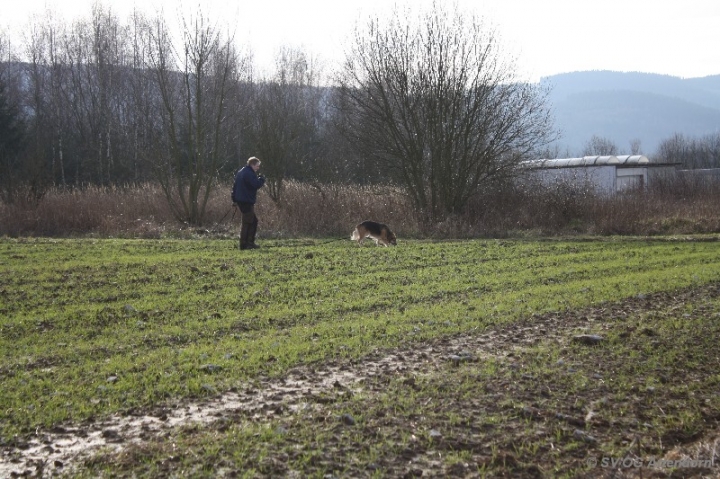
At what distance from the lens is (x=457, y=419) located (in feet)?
17.1

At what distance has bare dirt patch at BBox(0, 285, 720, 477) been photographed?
14.6 ft

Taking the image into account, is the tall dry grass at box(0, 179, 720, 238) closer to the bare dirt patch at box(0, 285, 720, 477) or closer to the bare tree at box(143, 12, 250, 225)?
the bare tree at box(143, 12, 250, 225)

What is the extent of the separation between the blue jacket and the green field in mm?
2939

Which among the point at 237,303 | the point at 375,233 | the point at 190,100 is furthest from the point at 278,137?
the point at 237,303

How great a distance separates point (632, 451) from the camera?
470cm

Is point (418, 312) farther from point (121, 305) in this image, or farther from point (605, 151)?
point (605, 151)

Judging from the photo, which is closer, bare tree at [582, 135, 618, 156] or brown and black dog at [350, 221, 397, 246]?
brown and black dog at [350, 221, 397, 246]

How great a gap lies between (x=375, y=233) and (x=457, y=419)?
45.2 ft

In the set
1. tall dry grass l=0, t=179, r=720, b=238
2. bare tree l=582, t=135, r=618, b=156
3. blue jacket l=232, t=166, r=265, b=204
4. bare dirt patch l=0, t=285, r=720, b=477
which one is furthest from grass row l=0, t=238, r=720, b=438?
bare tree l=582, t=135, r=618, b=156

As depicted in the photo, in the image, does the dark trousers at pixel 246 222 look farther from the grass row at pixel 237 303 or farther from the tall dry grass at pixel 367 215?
the tall dry grass at pixel 367 215

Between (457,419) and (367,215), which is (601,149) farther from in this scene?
(457,419)

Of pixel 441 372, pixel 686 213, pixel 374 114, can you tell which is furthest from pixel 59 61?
pixel 441 372

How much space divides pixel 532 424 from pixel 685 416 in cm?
111

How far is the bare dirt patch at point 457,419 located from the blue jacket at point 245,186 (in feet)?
34.9
